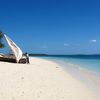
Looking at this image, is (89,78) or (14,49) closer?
(89,78)

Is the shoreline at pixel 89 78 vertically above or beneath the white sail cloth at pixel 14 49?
beneath

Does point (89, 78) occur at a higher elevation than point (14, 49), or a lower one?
lower

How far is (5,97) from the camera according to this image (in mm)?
8367

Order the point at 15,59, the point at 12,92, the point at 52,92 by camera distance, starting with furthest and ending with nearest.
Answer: the point at 15,59, the point at 52,92, the point at 12,92

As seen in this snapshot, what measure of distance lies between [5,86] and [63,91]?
254cm

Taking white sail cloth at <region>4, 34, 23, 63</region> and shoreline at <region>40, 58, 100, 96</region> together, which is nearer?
shoreline at <region>40, 58, 100, 96</region>

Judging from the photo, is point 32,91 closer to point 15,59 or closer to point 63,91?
point 63,91

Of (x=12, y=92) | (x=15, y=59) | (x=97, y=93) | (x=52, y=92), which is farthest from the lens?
(x=15, y=59)

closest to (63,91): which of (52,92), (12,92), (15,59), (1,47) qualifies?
(52,92)

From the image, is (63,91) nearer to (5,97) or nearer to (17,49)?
(5,97)

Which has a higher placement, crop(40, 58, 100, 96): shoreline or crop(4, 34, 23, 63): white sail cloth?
crop(4, 34, 23, 63): white sail cloth

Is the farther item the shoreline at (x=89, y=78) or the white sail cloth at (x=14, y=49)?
the white sail cloth at (x=14, y=49)

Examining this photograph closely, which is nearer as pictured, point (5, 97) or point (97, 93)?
point (5, 97)

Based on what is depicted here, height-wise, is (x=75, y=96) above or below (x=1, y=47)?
below
